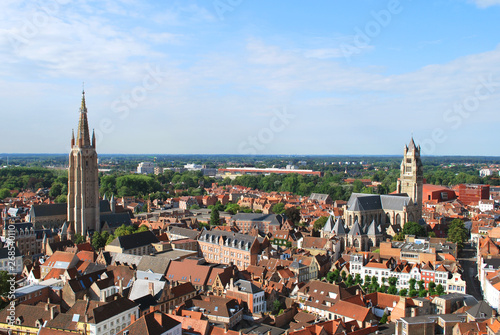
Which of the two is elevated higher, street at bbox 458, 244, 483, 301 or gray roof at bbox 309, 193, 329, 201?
gray roof at bbox 309, 193, 329, 201

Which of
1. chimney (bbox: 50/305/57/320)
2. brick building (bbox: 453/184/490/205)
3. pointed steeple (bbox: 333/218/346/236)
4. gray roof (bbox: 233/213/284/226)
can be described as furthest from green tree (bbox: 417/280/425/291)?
brick building (bbox: 453/184/490/205)

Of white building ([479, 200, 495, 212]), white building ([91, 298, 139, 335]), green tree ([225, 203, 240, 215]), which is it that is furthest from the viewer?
white building ([479, 200, 495, 212])

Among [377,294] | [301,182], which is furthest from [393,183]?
[377,294]

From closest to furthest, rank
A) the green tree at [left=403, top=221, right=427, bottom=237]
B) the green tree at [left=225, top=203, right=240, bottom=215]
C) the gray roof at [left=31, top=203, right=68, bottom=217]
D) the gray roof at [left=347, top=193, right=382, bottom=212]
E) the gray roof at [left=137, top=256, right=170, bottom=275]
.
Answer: the gray roof at [left=137, top=256, right=170, bottom=275]
the green tree at [left=403, top=221, right=427, bottom=237]
the gray roof at [left=347, top=193, right=382, bottom=212]
the gray roof at [left=31, top=203, right=68, bottom=217]
the green tree at [left=225, top=203, right=240, bottom=215]

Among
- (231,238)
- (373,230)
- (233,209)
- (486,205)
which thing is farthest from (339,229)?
(486,205)

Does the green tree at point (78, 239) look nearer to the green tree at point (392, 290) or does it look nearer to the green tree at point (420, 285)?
the green tree at point (392, 290)

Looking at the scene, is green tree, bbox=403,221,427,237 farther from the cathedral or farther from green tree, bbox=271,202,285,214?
green tree, bbox=271,202,285,214

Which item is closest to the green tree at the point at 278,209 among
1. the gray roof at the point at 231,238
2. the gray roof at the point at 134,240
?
the gray roof at the point at 231,238
